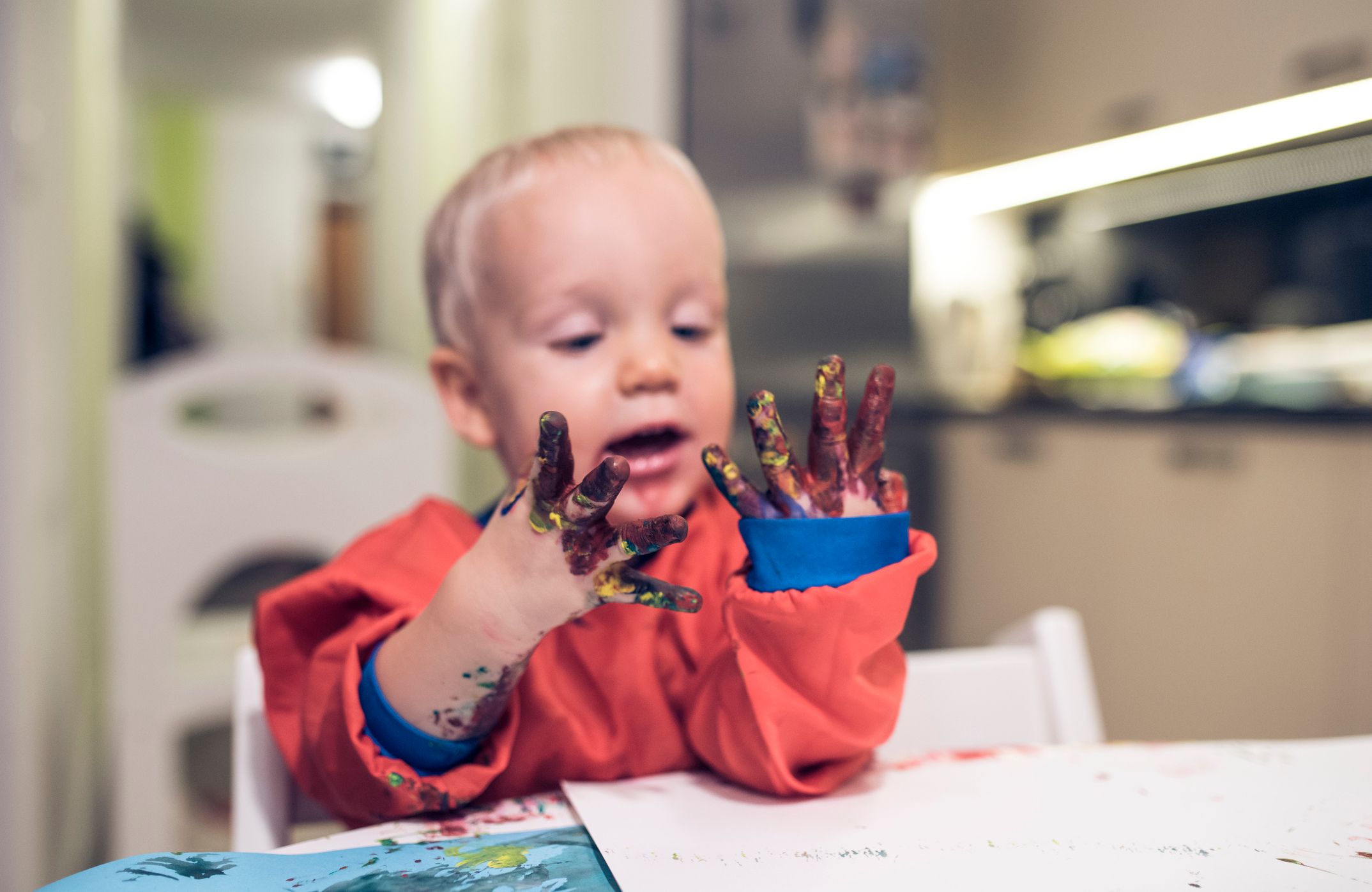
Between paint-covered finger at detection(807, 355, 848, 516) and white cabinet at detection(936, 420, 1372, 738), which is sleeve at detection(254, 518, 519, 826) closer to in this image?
paint-covered finger at detection(807, 355, 848, 516)

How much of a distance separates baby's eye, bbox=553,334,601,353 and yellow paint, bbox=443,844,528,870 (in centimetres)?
31

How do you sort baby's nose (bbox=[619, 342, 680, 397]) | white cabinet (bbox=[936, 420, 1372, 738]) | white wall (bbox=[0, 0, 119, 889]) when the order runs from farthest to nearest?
white cabinet (bbox=[936, 420, 1372, 738]) < white wall (bbox=[0, 0, 119, 889]) < baby's nose (bbox=[619, 342, 680, 397])

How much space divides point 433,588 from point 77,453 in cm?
156

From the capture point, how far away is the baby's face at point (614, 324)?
0.59 m

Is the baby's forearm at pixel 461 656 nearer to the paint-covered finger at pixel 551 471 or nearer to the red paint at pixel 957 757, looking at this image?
the paint-covered finger at pixel 551 471

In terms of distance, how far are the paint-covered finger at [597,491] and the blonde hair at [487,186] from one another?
11.7 inches

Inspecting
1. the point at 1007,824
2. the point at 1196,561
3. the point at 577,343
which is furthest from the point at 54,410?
the point at 1196,561

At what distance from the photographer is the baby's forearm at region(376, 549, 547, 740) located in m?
0.46

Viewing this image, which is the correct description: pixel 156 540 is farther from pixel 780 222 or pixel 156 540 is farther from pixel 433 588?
pixel 780 222

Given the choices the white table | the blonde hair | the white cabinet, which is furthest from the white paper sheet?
the white cabinet

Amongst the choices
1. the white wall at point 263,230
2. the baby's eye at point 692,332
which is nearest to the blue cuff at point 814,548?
the baby's eye at point 692,332

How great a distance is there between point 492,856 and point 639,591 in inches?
5.0

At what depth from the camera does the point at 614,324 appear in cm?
61

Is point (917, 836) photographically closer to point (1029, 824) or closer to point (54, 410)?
point (1029, 824)
